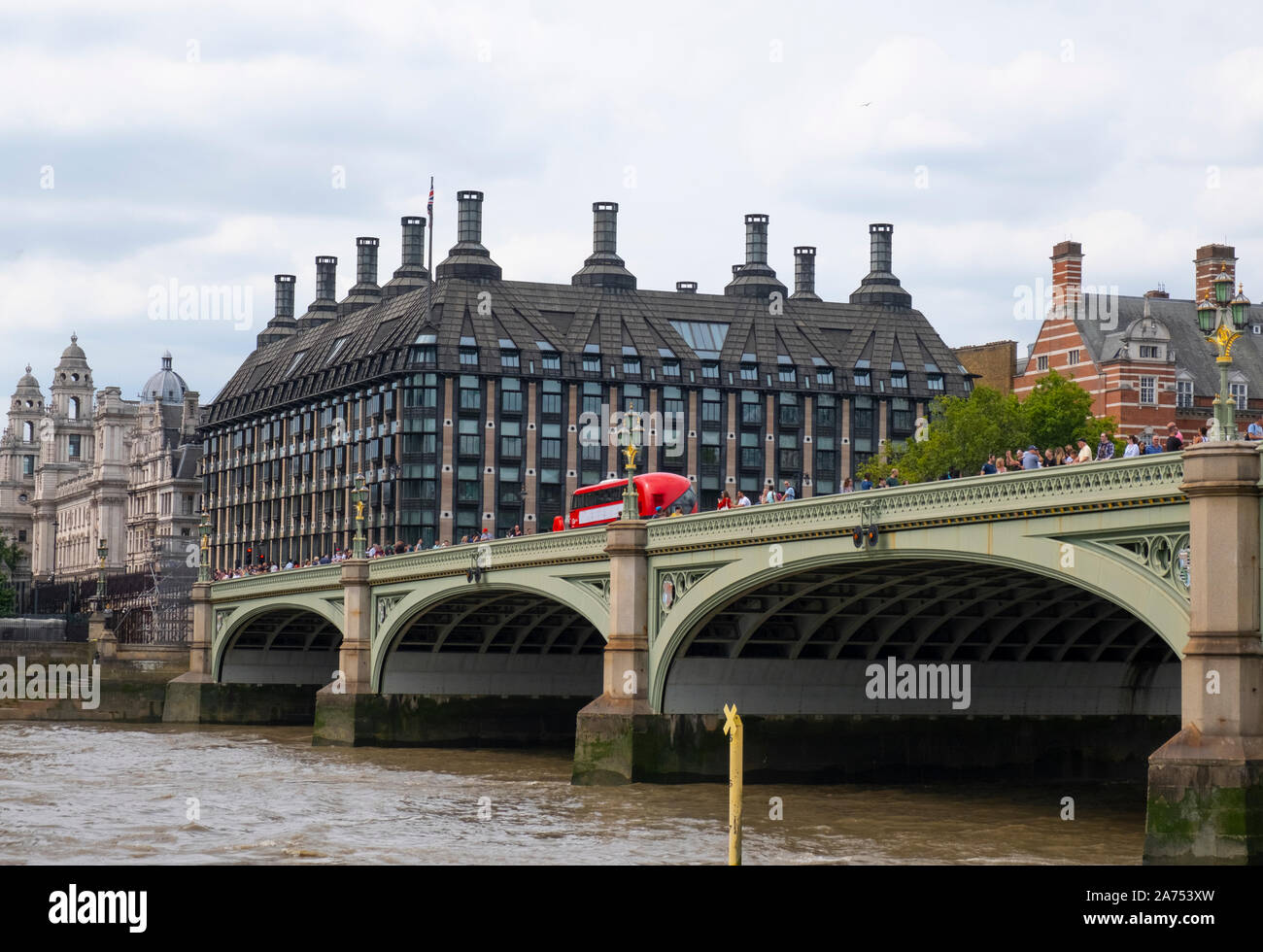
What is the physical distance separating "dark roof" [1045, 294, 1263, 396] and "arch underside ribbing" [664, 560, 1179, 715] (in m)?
39.1

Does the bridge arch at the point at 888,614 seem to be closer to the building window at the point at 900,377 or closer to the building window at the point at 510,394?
the building window at the point at 510,394

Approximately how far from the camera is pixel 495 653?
67500 mm

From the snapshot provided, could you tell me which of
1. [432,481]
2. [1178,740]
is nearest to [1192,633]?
[1178,740]

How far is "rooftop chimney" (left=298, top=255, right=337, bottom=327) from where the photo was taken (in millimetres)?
132000

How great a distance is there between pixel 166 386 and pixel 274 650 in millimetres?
101604

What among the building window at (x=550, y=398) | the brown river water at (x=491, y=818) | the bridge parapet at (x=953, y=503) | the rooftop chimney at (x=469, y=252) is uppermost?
the rooftop chimney at (x=469, y=252)

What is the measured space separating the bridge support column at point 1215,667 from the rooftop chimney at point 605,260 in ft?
283

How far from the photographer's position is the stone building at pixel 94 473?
146 meters

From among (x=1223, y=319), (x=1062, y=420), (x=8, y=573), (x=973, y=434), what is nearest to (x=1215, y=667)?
(x=1223, y=319)

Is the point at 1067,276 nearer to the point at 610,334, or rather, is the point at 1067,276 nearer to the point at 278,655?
the point at 610,334

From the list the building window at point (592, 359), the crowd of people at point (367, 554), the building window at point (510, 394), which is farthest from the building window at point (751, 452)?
the crowd of people at point (367, 554)

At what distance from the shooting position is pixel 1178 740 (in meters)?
29.2

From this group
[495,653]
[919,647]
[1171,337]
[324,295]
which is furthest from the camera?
[324,295]
